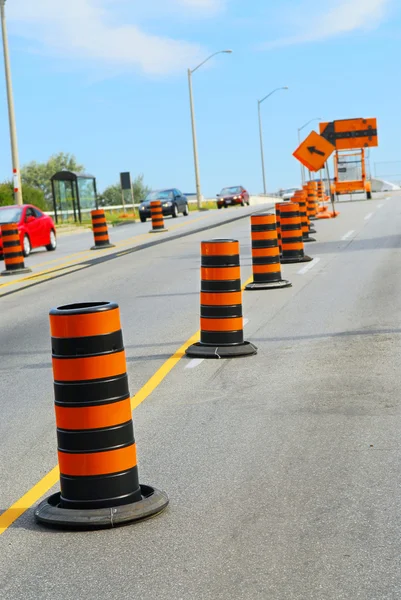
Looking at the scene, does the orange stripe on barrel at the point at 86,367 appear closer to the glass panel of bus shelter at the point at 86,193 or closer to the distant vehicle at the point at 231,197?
the glass panel of bus shelter at the point at 86,193

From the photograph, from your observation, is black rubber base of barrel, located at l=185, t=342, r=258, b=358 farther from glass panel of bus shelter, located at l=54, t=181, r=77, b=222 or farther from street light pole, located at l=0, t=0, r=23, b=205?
glass panel of bus shelter, located at l=54, t=181, r=77, b=222

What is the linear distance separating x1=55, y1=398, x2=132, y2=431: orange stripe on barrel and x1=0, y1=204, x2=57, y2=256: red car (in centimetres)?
2387

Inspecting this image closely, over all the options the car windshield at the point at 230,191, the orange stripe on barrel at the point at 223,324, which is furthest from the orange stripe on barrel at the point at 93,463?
the car windshield at the point at 230,191

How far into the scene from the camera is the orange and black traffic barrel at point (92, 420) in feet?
18.5

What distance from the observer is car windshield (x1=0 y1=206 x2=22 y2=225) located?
2962cm

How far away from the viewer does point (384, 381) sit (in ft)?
29.7

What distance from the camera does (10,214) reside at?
29953mm

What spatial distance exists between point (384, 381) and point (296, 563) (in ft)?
14.3

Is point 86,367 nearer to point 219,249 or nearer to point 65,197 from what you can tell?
point 219,249

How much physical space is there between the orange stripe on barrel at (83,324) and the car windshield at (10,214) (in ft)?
79.7

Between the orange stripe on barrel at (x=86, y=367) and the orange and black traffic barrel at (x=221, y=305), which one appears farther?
the orange and black traffic barrel at (x=221, y=305)

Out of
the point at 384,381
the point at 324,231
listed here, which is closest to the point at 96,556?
the point at 384,381

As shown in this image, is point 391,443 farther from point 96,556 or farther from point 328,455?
point 96,556

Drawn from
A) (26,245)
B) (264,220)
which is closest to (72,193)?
(26,245)
